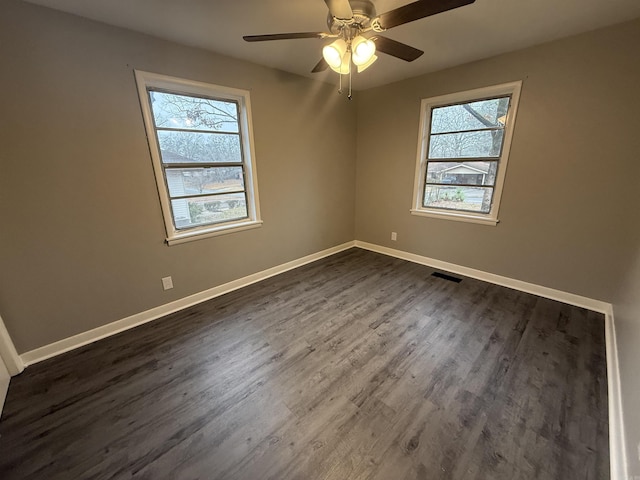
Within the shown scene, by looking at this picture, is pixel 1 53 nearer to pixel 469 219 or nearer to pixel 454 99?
pixel 454 99

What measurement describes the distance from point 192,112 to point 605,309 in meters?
4.41

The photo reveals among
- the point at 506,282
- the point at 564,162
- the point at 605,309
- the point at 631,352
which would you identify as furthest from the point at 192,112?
the point at 605,309

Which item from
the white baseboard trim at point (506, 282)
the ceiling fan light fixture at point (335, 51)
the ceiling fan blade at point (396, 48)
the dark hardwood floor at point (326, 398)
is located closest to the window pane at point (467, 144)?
the white baseboard trim at point (506, 282)

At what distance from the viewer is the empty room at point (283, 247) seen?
1.39 m

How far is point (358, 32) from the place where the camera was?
170cm

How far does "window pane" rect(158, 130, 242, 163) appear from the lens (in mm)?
2396

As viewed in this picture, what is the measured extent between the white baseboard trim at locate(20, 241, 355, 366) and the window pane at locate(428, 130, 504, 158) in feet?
8.13

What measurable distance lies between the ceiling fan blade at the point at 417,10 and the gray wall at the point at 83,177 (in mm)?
1749

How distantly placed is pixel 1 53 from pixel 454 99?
390 centimetres

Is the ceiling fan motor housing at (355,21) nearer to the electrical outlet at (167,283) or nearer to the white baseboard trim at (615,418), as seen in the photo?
the electrical outlet at (167,283)

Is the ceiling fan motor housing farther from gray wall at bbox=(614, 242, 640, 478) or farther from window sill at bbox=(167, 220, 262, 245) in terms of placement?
gray wall at bbox=(614, 242, 640, 478)

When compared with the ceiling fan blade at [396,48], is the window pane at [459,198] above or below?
below

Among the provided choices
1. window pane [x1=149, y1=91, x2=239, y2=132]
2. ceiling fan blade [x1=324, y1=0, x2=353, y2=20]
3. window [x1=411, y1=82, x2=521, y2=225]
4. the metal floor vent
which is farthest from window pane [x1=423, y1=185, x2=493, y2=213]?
window pane [x1=149, y1=91, x2=239, y2=132]

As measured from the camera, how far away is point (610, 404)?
152 cm
